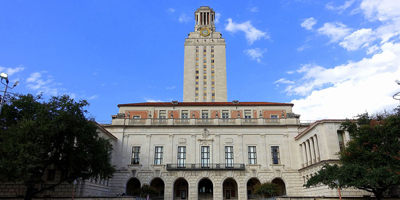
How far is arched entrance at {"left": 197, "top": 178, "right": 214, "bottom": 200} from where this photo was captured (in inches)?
1802

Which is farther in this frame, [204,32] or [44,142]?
[204,32]

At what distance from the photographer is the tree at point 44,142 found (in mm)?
22578

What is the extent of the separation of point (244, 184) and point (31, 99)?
98.5 ft

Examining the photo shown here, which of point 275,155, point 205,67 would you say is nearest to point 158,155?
point 275,155

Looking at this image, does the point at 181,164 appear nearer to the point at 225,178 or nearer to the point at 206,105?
the point at 225,178

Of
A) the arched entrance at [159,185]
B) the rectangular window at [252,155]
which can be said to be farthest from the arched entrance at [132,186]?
the rectangular window at [252,155]

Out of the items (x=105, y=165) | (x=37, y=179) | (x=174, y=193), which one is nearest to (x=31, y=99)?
(x=37, y=179)

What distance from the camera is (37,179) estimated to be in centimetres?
2466

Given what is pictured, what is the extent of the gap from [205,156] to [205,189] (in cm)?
594

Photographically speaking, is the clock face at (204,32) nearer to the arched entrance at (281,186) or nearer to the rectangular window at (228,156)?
the rectangular window at (228,156)

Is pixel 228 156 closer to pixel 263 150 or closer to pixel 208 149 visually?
pixel 208 149

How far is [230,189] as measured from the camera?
4644cm

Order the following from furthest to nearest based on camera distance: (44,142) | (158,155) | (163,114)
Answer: (163,114), (158,155), (44,142)

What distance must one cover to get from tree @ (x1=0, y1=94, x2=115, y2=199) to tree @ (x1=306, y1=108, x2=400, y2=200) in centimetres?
2170
